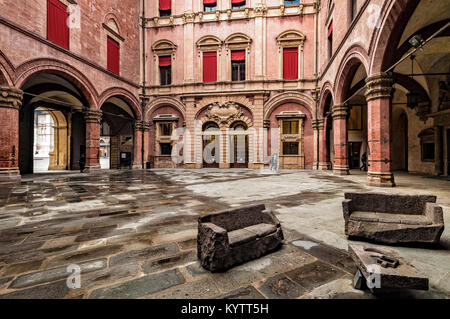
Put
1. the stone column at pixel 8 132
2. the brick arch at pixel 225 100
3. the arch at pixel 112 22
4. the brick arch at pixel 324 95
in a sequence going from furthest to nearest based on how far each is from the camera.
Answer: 1. the brick arch at pixel 225 100
2. the arch at pixel 112 22
3. the brick arch at pixel 324 95
4. the stone column at pixel 8 132

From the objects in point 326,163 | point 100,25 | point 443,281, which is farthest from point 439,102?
point 100,25

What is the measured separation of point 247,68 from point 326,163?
9.47m

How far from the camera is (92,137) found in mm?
13375

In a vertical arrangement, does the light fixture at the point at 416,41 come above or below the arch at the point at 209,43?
below

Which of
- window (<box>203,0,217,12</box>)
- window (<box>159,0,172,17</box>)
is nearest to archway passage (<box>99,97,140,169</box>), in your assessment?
window (<box>159,0,172,17</box>)

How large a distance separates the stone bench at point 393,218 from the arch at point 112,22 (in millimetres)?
17661

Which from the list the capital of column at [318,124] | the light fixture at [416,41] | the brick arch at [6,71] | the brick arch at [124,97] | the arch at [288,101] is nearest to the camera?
the light fixture at [416,41]

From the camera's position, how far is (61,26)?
1120cm

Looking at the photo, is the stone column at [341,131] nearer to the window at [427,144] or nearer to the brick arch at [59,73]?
the window at [427,144]

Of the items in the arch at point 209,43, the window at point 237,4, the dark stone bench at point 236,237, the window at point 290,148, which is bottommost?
the dark stone bench at point 236,237

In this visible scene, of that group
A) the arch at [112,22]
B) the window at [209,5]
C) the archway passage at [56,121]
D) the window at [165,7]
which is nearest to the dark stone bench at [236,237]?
the archway passage at [56,121]

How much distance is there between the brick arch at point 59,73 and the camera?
30.5 ft

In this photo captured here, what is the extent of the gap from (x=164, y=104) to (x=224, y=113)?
5201 mm
